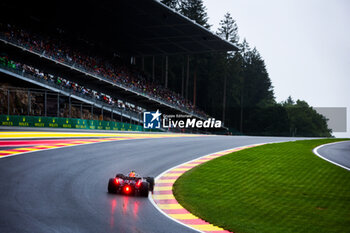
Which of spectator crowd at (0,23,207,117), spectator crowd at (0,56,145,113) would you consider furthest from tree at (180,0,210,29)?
spectator crowd at (0,56,145,113)

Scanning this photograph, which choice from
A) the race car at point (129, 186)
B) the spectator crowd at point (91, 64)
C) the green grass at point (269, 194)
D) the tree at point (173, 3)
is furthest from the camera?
the tree at point (173, 3)

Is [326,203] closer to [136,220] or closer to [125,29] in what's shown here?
[136,220]

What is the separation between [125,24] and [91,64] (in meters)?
6.12

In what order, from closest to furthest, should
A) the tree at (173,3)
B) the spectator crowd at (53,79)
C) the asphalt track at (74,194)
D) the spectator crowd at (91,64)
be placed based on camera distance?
the asphalt track at (74,194)
the spectator crowd at (53,79)
the spectator crowd at (91,64)
the tree at (173,3)

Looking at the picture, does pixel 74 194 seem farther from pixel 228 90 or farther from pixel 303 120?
pixel 303 120

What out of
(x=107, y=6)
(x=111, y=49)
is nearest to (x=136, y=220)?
(x=107, y=6)

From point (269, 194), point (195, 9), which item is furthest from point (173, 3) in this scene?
point (269, 194)

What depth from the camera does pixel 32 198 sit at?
9242 millimetres

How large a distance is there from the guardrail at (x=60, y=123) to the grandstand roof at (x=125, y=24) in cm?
1221

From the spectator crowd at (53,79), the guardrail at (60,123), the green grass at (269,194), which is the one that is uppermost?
the spectator crowd at (53,79)

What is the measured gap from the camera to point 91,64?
45.0 m

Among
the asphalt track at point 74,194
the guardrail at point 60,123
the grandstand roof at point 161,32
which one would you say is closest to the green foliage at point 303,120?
the grandstand roof at point 161,32

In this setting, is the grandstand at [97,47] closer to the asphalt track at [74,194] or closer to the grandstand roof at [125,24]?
the grandstand roof at [125,24]

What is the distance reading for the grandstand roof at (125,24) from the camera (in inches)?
1624
